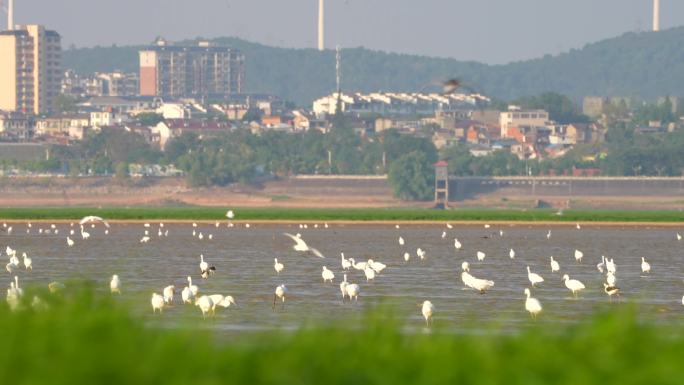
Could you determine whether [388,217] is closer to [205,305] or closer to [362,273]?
[362,273]

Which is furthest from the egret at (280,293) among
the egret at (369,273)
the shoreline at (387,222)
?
the shoreline at (387,222)

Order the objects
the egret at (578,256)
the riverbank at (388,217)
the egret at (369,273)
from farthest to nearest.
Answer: the riverbank at (388,217) < the egret at (578,256) < the egret at (369,273)

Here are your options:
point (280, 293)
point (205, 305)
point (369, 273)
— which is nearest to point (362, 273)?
point (369, 273)

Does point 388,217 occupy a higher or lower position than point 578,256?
lower

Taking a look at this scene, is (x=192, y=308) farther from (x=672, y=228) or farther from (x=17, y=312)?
(x=672, y=228)

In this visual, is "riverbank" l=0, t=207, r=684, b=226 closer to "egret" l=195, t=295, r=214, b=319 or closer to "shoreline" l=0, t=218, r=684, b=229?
"shoreline" l=0, t=218, r=684, b=229

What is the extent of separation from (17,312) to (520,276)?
3971cm

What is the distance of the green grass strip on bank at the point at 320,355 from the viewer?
1061 cm

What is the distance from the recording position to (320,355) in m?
11.5

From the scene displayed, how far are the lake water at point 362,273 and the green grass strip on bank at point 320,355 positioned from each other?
1.28 meters

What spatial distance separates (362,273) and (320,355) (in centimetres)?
4025

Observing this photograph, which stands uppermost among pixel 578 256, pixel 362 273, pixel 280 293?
pixel 280 293

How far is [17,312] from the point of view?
12836 mm

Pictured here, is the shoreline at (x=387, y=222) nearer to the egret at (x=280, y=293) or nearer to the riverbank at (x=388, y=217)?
the riverbank at (x=388, y=217)
